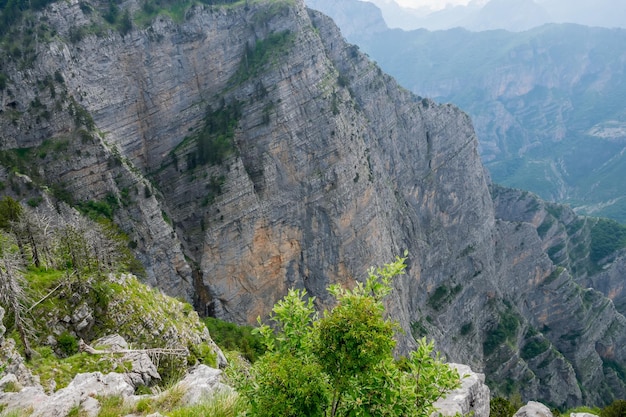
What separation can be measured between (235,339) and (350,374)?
3899cm

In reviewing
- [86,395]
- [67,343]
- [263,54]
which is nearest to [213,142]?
[263,54]

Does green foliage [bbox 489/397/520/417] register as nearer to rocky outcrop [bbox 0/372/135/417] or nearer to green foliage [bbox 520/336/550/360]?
rocky outcrop [bbox 0/372/135/417]

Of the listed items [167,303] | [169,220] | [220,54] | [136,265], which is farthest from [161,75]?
[167,303]

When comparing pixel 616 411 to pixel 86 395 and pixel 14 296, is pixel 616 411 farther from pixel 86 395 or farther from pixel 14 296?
pixel 14 296

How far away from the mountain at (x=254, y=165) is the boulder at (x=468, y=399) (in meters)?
42.6

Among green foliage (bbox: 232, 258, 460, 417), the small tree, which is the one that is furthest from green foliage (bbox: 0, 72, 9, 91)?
green foliage (bbox: 232, 258, 460, 417)

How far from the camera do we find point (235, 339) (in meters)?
45.5

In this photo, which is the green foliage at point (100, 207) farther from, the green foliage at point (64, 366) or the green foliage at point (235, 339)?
A: the green foliage at point (64, 366)

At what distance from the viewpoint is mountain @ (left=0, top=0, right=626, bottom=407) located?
1989 inches

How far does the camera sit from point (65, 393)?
1472 cm

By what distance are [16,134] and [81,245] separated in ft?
97.7

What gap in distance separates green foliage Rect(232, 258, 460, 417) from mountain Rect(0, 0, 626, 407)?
44.2 meters

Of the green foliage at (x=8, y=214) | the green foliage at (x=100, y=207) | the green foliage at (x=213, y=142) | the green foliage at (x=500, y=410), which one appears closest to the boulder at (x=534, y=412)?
the green foliage at (x=500, y=410)

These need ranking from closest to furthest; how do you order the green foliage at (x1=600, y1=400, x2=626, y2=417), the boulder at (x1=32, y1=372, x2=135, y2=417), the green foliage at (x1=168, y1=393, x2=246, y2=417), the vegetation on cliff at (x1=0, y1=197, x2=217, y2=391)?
the green foliage at (x1=168, y1=393, x2=246, y2=417) → the boulder at (x1=32, y1=372, x2=135, y2=417) → the vegetation on cliff at (x1=0, y1=197, x2=217, y2=391) → the green foliage at (x1=600, y1=400, x2=626, y2=417)
